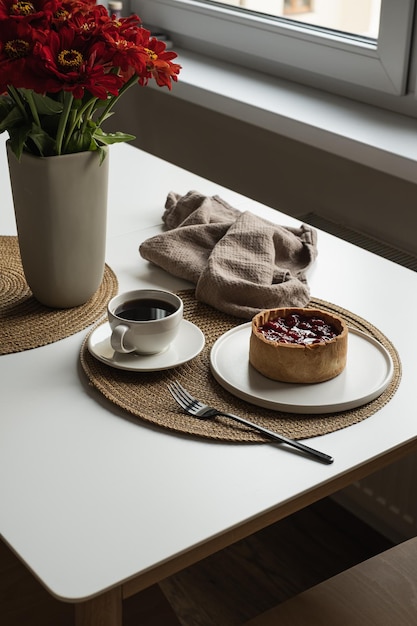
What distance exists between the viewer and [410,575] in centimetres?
109

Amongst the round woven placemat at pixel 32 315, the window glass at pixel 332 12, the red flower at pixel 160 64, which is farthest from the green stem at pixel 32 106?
the window glass at pixel 332 12

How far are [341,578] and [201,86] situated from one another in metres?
1.36

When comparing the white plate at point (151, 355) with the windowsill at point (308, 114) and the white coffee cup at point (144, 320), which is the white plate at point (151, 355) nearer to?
the white coffee cup at point (144, 320)

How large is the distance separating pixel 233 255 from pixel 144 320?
24cm

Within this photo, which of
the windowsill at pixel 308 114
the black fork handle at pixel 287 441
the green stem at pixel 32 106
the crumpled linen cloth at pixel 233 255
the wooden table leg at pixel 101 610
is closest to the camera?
the wooden table leg at pixel 101 610

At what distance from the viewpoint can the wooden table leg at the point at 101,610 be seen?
0.72 meters

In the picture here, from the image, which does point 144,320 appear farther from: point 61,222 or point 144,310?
point 61,222

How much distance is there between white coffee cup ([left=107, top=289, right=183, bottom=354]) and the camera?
0.98 meters

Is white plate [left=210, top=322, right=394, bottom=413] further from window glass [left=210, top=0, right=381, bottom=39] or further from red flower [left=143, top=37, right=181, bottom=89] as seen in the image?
window glass [left=210, top=0, right=381, bottom=39]

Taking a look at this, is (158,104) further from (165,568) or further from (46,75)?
(165,568)

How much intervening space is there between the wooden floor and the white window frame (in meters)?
0.98

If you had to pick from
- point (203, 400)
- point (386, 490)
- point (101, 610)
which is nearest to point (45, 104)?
point (203, 400)

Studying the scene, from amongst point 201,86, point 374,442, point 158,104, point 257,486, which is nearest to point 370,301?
point 374,442

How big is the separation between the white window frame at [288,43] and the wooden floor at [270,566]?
977mm
